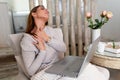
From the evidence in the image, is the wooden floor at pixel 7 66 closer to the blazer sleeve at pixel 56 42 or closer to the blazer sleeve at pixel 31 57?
the blazer sleeve at pixel 56 42

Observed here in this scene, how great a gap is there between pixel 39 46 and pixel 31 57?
11cm

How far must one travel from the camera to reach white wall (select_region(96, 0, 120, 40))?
3.13 metres

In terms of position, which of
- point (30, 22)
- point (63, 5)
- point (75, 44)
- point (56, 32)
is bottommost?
point (75, 44)

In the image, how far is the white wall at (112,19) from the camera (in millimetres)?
3127

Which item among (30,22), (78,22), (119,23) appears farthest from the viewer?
(119,23)

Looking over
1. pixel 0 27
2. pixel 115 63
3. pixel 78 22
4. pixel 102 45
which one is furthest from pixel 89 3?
pixel 0 27

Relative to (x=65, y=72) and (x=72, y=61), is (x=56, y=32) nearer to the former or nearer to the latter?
(x=72, y=61)

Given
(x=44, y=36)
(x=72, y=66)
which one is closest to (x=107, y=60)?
(x=72, y=66)

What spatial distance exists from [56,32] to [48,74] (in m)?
0.55

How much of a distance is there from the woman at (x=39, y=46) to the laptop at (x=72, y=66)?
0.20ft

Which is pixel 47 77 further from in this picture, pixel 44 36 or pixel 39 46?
pixel 44 36

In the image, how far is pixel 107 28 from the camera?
330 cm

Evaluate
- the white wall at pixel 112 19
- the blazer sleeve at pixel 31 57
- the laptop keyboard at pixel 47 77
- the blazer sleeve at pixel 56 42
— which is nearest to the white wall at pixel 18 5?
the white wall at pixel 112 19

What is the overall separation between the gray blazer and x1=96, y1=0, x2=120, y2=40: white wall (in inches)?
72.8
